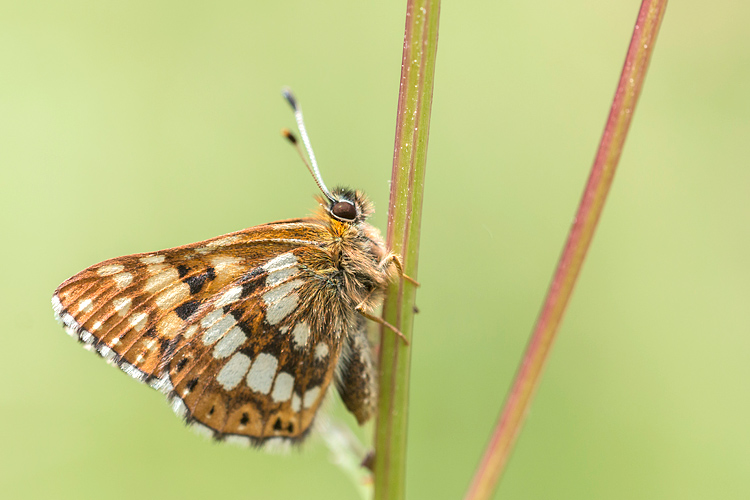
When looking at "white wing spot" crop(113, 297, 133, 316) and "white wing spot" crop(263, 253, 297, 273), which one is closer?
"white wing spot" crop(113, 297, 133, 316)

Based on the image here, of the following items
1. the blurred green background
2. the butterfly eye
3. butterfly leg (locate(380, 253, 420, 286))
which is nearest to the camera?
butterfly leg (locate(380, 253, 420, 286))

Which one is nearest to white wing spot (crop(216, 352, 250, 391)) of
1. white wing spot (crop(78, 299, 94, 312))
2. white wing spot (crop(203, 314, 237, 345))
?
white wing spot (crop(203, 314, 237, 345))

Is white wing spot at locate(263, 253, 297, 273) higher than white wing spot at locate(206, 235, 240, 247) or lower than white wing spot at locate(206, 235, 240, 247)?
lower

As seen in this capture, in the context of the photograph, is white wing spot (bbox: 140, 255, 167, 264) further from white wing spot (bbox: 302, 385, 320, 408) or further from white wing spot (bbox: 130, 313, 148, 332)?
white wing spot (bbox: 302, 385, 320, 408)

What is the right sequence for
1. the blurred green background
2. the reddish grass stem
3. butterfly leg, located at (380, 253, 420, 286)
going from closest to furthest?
the reddish grass stem, butterfly leg, located at (380, 253, 420, 286), the blurred green background

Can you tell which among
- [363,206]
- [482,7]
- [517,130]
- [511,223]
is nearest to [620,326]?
[511,223]

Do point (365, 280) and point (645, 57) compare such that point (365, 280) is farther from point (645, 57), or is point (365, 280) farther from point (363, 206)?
point (645, 57)

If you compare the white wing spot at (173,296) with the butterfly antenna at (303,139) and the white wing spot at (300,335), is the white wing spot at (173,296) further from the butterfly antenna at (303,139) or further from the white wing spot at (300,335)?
the butterfly antenna at (303,139)

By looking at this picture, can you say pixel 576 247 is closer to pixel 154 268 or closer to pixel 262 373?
pixel 262 373

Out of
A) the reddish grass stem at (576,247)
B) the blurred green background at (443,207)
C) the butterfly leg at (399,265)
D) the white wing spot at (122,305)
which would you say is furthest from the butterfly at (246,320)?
the blurred green background at (443,207)
